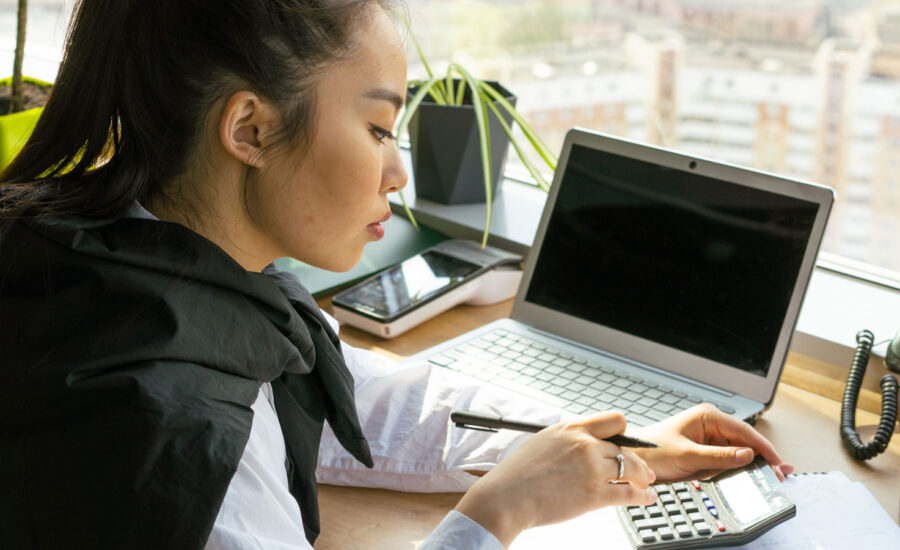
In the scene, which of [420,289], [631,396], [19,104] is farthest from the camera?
[19,104]

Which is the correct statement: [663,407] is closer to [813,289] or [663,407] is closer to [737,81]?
[813,289]

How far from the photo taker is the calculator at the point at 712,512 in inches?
34.3

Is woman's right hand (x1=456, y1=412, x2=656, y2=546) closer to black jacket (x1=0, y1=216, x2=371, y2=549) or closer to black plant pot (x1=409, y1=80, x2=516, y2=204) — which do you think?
black jacket (x1=0, y1=216, x2=371, y2=549)

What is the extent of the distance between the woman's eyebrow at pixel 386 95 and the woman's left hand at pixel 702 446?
1.53ft

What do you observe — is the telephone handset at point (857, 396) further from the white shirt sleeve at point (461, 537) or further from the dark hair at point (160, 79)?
the dark hair at point (160, 79)

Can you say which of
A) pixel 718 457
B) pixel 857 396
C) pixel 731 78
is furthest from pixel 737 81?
pixel 718 457

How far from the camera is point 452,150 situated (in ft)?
5.57

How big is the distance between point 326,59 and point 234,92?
0.09 m

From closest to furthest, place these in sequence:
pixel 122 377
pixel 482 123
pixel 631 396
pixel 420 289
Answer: pixel 122 377 → pixel 631 396 → pixel 420 289 → pixel 482 123

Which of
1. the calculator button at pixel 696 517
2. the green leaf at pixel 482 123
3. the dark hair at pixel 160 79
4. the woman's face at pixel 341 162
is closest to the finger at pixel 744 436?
the calculator button at pixel 696 517

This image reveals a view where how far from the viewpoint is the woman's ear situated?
800 millimetres

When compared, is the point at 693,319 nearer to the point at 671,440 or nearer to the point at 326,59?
the point at 671,440

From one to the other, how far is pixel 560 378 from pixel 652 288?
0.60 ft

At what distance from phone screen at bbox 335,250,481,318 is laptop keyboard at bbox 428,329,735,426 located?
13cm
